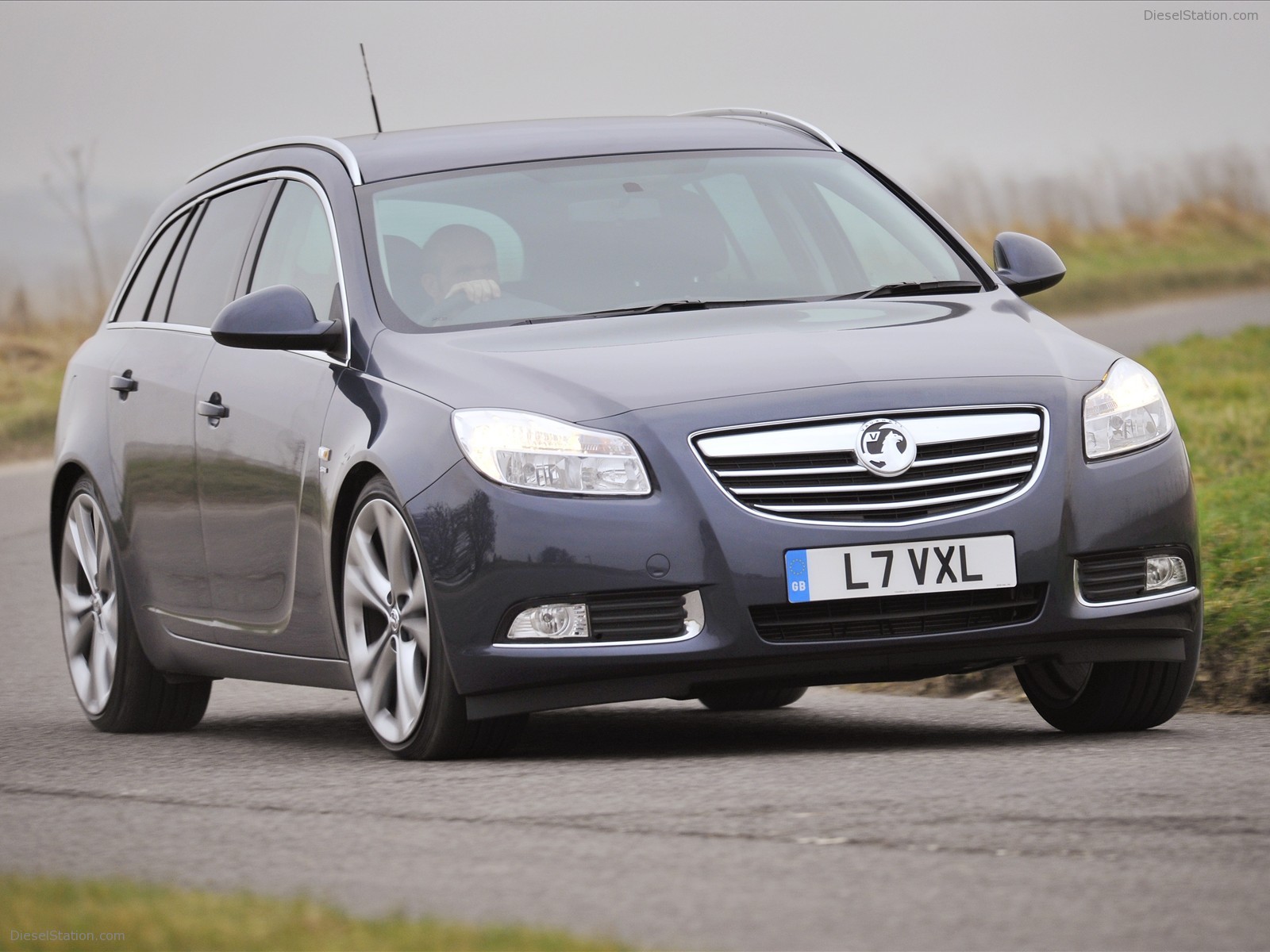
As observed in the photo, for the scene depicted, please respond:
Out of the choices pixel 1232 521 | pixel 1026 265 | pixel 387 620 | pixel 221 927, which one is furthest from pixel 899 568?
pixel 1232 521

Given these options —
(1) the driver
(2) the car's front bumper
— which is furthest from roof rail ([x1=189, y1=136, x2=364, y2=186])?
(2) the car's front bumper

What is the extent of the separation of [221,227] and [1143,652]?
3.62 metres

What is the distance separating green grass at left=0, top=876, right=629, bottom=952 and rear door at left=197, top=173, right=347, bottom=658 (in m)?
2.62

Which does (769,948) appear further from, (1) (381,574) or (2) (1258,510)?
(2) (1258,510)

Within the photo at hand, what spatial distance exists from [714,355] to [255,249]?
7.36 ft

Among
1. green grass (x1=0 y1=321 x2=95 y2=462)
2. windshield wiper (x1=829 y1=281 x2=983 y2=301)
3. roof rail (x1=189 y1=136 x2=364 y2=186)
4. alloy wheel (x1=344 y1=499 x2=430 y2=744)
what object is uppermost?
roof rail (x1=189 y1=136 x2=364 y2=186)

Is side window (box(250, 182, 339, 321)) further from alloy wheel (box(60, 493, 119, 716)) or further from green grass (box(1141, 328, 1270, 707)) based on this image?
green grass (box(1141, 328, 1270, 707))

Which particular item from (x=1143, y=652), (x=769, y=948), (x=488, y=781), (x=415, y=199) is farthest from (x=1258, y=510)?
(x=769, y=948)

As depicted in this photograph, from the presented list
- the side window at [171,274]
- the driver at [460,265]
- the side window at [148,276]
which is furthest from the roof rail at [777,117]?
the side window at [148,276]

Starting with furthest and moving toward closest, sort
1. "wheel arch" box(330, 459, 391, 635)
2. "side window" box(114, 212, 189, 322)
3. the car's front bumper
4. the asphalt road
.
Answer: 1. "side window" box(114, 212, 189, 322)
2. "wheel arch" box(330, 459, 391, 635)
3. the car's front bumper
4. the asphalt road

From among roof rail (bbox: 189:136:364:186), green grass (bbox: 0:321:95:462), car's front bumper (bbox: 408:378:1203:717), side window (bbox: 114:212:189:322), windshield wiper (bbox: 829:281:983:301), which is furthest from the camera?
green grass (bbox: 0:321:95:462)

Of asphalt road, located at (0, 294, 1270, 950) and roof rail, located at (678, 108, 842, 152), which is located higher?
roof rail, located at (678, 108, 842, 152)

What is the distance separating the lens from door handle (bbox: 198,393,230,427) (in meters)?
7.60

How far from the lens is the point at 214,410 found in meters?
7.65
